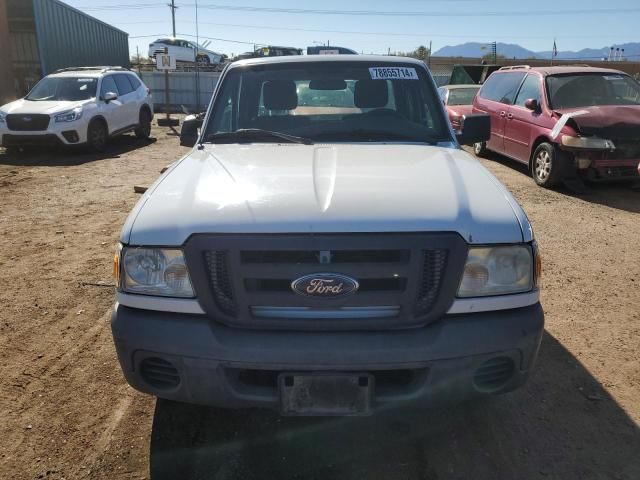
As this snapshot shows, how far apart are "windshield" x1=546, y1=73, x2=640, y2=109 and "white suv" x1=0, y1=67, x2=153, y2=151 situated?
917cm

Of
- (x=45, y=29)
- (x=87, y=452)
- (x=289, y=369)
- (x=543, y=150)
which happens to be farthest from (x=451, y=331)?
(x=45, y=29)

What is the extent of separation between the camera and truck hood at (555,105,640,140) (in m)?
7.46

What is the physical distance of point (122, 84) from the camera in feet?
43.2

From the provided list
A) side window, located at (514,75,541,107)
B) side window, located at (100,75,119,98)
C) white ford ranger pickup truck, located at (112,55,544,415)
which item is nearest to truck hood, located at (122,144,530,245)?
white ford ranger pickup truck, located at (112,55,544,415)

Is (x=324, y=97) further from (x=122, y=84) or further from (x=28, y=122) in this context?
(x=122, y=84)

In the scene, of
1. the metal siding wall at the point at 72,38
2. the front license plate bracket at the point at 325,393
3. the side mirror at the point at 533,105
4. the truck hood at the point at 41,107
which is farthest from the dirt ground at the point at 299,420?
the metal siding wall at the point at 72,38

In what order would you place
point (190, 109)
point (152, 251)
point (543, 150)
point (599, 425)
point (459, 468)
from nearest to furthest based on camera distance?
1. point (152, 251)
2. point (459, 468)
3. point (599, 425)
4. point (543, 150)
5. point (190, 109)

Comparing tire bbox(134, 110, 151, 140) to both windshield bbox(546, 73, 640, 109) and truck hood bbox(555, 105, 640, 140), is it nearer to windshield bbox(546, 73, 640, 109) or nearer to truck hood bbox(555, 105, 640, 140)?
windshield bbox(546, 73, 640, 109)

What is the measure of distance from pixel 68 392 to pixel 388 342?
1.99 metres

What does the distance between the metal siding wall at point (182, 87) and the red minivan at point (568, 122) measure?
15893 millimetres

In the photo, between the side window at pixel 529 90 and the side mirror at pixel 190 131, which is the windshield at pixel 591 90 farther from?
the side mirror at pixel 190 131

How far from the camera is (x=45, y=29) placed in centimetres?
1783

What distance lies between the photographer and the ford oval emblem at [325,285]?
208cm

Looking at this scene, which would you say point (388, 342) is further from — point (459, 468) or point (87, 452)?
point (87, 452)
